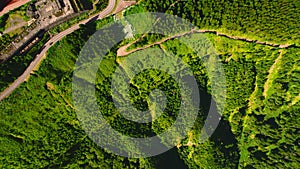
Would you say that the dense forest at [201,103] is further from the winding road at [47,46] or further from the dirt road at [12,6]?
the dirt road at [12,6]

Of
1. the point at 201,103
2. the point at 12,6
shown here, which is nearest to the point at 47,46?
the point at 12,6

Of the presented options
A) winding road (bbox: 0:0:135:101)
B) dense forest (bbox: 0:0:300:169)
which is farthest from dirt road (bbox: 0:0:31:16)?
dense forest (bbox: 0:0:300:169)

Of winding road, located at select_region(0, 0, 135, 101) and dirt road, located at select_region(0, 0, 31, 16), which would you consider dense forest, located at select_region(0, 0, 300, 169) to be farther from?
dirt road, located at select_region(0, 0, 31, 16)

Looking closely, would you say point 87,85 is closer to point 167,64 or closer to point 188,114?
point 167,64

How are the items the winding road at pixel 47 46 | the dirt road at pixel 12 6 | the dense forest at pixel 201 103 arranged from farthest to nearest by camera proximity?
the dirt road at pixel 12 6
the winding road at pixel 47 46
the dense forest at pixel 201 103

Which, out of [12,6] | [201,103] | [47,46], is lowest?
[201,103]

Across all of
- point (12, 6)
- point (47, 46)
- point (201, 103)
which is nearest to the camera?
point (47, 46)

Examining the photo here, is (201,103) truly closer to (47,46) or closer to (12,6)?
(47,46)

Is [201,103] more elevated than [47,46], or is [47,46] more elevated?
[47,46]

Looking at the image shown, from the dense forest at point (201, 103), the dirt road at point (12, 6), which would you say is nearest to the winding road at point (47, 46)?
the dense forest at point (201, 103)
